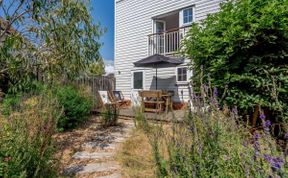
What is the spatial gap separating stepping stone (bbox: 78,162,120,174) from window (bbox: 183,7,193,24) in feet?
25.7

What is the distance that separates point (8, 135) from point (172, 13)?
9.32 metres

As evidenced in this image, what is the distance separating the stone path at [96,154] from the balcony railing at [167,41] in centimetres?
516

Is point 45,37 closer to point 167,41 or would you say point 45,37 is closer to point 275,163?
point 275,163

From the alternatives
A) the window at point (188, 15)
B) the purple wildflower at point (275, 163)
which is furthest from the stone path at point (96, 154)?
the window at point (188, 15)

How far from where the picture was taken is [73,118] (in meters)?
6.42

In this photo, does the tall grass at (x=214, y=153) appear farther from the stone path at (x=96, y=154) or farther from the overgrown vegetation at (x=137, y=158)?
the stone path at (x=96, y=154)

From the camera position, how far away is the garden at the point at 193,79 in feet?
8.29

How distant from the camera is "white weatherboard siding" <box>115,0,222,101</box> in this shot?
1001 centimetres

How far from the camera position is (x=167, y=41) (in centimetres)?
1053

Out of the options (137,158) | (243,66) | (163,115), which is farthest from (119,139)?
(243,66)

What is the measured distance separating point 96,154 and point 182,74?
6297 millimetres

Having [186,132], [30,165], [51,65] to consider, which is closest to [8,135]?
[30,165]

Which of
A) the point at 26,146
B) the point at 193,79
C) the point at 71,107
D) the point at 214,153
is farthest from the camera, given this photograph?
the point at 71,107

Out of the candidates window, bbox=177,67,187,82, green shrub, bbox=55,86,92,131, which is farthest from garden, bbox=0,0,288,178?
window, bbox=177,67,187,82
